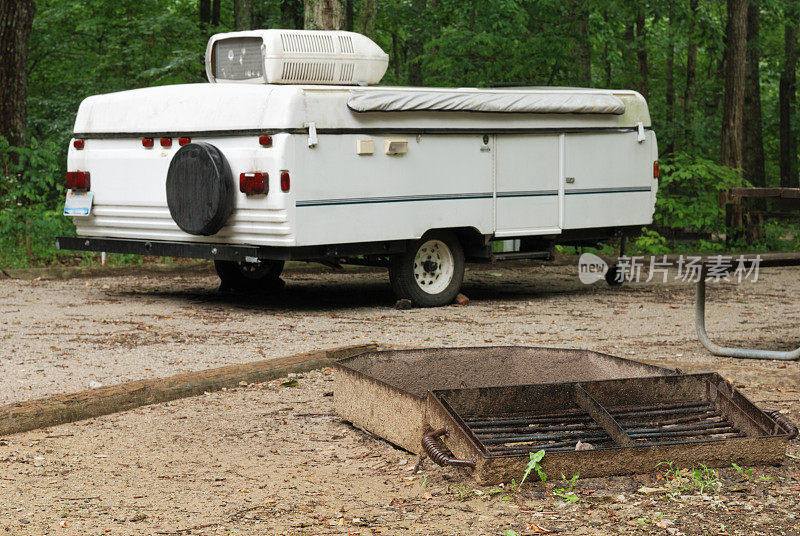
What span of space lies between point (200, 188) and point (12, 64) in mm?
6394

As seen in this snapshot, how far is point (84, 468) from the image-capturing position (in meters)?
4.92

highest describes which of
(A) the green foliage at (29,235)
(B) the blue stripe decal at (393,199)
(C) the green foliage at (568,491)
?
(B) the blue stripe decal at (393,199)

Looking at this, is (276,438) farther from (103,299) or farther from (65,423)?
(103,299)

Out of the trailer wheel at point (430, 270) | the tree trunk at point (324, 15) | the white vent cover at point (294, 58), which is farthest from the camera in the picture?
the tree trunk at point (324, 15)

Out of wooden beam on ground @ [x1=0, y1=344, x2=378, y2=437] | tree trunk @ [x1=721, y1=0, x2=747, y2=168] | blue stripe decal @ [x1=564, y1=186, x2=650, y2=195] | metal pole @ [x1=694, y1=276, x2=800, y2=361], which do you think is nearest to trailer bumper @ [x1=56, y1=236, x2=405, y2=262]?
blue stripe decal @ [x1=564, y1=186, x2=650, y2=195]

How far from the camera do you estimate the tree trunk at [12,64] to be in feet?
49.2

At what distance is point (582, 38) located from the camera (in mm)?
19156

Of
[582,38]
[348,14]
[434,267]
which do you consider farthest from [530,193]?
[348,14]

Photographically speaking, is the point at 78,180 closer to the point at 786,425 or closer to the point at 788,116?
the point at 786,425

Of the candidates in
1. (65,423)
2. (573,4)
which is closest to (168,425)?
(65,423)

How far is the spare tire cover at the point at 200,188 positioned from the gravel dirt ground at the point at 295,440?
2.98 feet

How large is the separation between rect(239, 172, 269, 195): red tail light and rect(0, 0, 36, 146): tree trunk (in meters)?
6.41

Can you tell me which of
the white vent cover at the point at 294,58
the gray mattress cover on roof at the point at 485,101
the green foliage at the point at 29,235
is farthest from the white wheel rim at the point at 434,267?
the green foliage at the point at 29,235

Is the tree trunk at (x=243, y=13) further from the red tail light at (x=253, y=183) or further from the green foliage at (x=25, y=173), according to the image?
the red tail light at (x=253, y=183)
